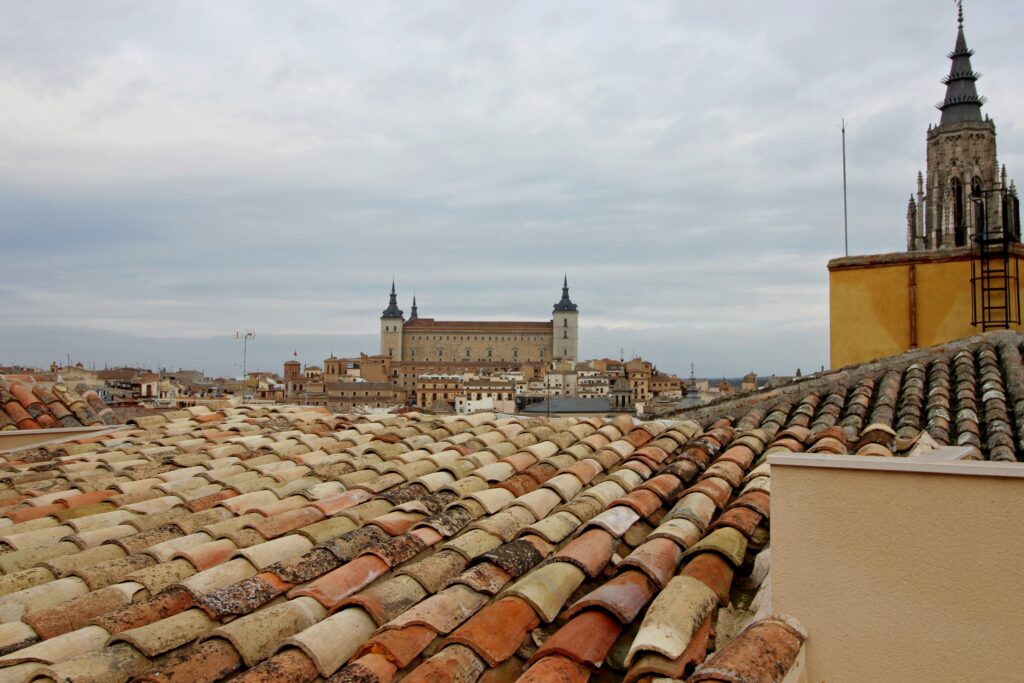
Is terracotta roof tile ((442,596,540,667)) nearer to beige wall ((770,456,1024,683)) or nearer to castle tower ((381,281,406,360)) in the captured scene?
beige wall ((770,456,1024,683))

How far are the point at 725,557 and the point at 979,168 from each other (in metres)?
57.7

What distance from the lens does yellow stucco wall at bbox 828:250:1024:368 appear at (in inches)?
320

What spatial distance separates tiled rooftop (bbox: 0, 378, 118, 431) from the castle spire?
2249 inches

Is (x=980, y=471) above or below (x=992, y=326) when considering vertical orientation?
below

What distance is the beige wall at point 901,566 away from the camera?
2145mm

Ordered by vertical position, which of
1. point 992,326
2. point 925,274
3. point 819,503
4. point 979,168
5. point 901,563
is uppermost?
point 979,168

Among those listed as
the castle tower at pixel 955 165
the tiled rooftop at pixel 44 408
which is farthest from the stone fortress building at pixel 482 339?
the tiled rooftop at pixel 44 408

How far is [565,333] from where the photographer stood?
433ft

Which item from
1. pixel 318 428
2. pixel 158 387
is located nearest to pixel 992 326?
pixel 318 428

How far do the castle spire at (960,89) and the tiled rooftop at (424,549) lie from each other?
55.5 m

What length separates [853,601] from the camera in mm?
2305

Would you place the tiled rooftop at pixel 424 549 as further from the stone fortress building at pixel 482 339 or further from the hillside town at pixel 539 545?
the stone fortress building at pixel 482 339

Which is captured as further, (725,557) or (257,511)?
(257,511)

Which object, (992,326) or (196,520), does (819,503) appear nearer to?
(196,520)
